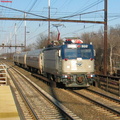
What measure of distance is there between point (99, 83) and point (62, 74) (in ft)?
11.3

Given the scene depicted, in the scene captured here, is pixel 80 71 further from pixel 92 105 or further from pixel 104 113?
pixel 104 113

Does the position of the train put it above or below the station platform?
above

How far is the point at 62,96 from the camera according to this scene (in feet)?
47.5

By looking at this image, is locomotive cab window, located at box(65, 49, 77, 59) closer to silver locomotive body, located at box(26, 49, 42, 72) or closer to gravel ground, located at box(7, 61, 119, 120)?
gravel ground, located at box(7, 61, 119, 120)

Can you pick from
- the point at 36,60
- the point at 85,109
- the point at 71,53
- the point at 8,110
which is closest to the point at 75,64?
the point at 71,53

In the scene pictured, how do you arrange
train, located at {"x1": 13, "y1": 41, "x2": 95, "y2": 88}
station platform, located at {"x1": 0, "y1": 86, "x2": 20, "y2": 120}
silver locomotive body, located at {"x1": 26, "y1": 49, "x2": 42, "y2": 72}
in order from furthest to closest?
silver locomotive body, located at {"x1": 26, "y1": 49, "x2": 42, "y2": 72} < train, located at {"x1": 13, "y1": 41, "x2": 95, "y2": 88} < station platform, located at {"x1": 0, "y1": 86, "x2": 20, "y2": 120}

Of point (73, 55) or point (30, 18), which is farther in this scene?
point (30, 18)

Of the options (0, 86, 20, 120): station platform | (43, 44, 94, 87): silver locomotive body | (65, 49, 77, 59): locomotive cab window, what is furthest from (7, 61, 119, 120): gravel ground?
(65, 49, 77, 59): locomotive cab window

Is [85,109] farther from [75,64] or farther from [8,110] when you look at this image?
[75,64]

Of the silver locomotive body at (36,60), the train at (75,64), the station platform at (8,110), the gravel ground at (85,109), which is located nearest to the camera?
the station platform at (8,110)

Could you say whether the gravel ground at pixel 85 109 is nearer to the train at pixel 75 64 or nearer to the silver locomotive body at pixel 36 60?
the train at pixel 75 64

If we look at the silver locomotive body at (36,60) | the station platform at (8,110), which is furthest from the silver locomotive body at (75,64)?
the silver locomotive body at (36,60)

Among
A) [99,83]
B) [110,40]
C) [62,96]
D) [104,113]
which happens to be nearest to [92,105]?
[104,113]

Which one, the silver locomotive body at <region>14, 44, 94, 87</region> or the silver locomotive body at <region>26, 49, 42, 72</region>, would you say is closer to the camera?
the silver locomotive body at <region>14, 44, 94, 87</region>
